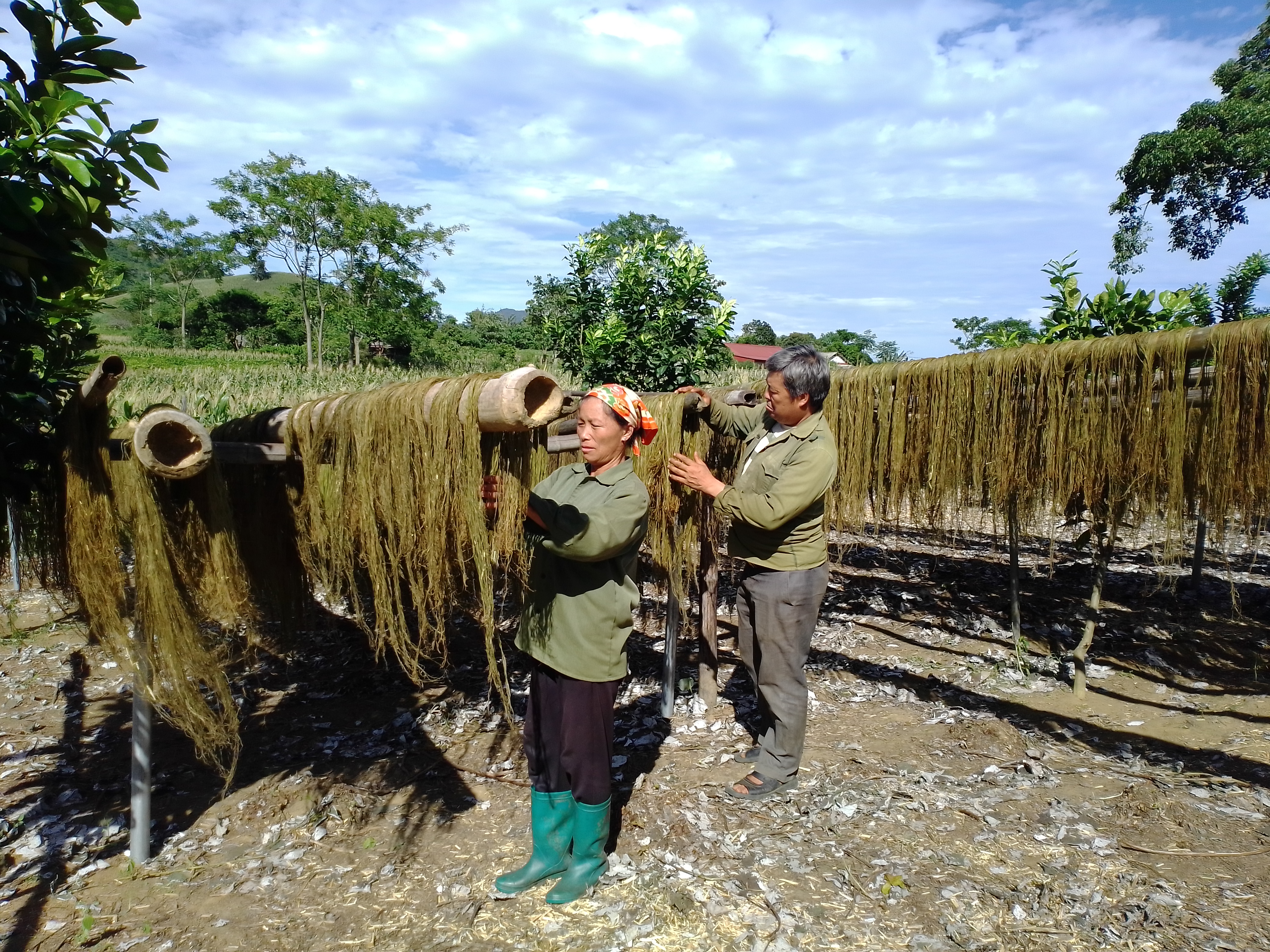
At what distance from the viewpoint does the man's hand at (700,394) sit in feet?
12.7

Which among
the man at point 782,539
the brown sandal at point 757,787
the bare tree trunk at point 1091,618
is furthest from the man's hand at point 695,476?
the bare tree trunk at point 1091,618

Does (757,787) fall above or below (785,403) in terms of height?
below

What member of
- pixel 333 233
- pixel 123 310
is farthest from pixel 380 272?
pixel 123 310

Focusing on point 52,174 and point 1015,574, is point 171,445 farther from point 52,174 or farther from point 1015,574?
point 1015,574

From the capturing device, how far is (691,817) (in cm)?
359

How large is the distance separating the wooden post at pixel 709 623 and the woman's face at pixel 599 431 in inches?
73.7

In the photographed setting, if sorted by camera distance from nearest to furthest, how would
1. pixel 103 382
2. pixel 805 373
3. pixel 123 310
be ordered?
pixel 103 382 < pixel 805 373 < pixel 123 310

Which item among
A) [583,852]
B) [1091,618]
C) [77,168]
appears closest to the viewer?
[77,168]

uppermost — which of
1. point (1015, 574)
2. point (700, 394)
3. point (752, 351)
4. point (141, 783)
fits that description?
point (752, 351)

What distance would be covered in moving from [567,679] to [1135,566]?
330 inches

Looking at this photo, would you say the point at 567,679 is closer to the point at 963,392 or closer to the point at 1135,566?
the point at 963,392

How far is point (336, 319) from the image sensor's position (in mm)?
24547

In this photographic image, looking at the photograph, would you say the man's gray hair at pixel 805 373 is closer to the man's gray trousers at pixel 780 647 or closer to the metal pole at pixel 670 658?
the man's gray trousers at pixel 780 647

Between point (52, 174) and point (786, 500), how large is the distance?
8.78 ft
